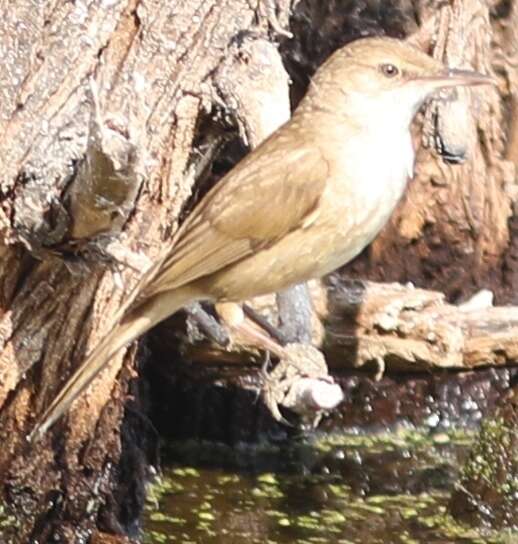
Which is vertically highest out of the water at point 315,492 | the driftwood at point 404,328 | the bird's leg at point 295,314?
the bird's leg at point 295,314

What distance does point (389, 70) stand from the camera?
7.90 meters

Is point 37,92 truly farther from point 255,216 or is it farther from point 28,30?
point 255,216

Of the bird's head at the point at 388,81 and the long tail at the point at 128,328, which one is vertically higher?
the bird's head at the point at 388,81

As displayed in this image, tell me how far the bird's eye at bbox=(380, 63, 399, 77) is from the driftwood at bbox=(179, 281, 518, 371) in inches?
66.4

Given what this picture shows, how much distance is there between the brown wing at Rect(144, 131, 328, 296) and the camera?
781 cm

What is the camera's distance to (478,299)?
9664 mm

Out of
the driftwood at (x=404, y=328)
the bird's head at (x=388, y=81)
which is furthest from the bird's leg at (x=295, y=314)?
the driftwood at (x=404, y=328)

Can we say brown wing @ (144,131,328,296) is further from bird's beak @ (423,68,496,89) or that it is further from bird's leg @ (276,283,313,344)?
bird's beak @ (423,68,496,89)

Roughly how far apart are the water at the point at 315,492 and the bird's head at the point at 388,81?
2.63 m

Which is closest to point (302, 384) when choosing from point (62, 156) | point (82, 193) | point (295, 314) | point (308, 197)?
point (295, 314)

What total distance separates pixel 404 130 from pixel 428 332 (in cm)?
181

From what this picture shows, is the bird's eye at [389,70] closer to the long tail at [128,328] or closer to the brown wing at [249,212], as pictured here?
the brown wing at [249,212]

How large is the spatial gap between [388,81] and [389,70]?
41 mm

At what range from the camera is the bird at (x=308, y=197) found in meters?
7.70
